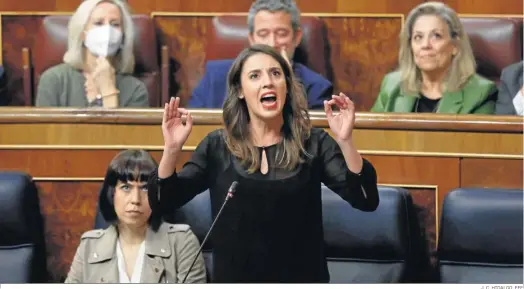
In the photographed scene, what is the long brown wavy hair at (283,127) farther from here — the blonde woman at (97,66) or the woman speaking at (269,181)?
the blonde woman at (97,66)

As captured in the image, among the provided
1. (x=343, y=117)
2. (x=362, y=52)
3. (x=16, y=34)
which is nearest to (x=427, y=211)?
(x=343, y=117)

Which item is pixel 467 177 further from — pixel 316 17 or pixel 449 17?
pixel 316 17

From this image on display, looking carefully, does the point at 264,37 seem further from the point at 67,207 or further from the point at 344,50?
the point at 67,207

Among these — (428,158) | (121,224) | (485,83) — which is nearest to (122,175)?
(121,224)

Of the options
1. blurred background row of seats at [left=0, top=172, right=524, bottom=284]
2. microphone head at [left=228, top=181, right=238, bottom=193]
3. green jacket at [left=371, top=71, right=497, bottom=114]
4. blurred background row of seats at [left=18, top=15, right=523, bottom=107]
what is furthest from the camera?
blurred background row of seats at [left=18, top=15, right=523, bottom=107]

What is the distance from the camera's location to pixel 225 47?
1.28 metres

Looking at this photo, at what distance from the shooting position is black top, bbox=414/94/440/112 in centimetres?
116

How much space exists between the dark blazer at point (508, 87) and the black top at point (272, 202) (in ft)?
1.01

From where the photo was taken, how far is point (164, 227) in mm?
985

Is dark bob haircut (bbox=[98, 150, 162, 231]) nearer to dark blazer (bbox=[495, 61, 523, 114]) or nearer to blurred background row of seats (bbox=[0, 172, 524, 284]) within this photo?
blurred background row of seats (bbox=[0, 172, 524, 284])

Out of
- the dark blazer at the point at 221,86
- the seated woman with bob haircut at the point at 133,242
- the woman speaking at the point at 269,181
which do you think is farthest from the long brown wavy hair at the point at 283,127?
the dark blazer at the point at 221,86

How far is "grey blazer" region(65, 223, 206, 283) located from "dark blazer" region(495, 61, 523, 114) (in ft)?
1.26

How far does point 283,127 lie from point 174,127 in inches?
3.7

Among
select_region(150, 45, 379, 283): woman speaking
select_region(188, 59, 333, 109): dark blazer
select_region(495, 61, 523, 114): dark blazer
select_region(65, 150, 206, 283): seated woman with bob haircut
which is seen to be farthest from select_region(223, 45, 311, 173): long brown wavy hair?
select_region(495, 61, 523, 114): dark blazer
